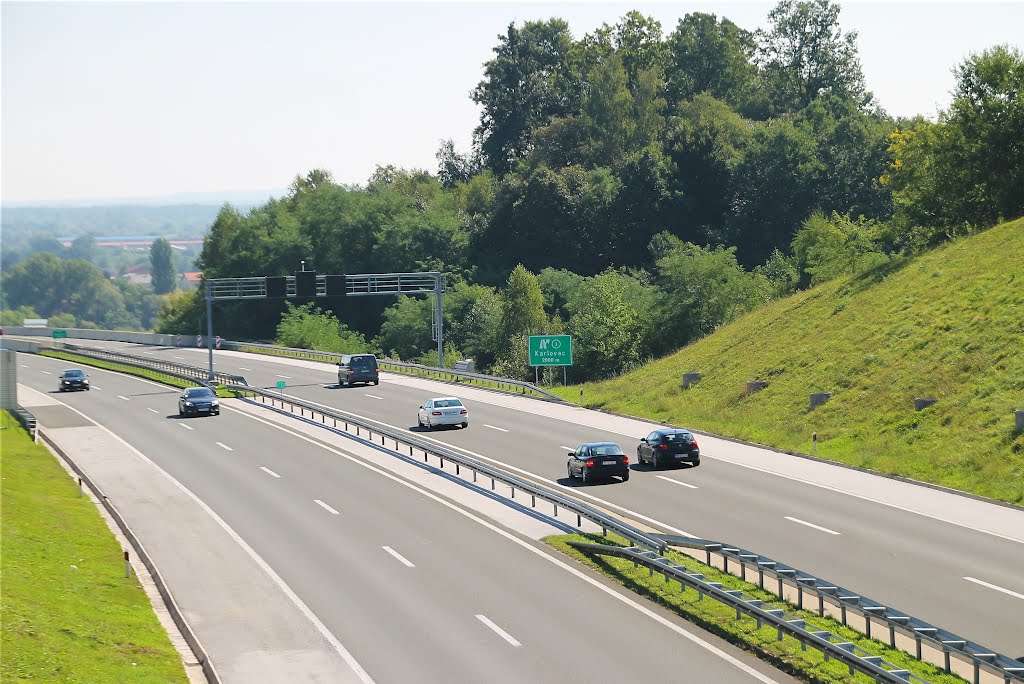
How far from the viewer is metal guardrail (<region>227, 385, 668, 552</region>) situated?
89.5 ft

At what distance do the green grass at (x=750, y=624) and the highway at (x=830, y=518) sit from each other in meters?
2.01

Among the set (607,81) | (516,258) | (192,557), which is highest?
(607,81)

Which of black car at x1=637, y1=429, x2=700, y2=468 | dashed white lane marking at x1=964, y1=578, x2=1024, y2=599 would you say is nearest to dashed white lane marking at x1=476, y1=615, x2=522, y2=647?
dashed white lane marking at x1=964, y1=578, x2=1024, y2=599

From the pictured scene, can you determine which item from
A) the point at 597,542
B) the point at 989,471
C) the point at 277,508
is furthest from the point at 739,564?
the point at 277,508

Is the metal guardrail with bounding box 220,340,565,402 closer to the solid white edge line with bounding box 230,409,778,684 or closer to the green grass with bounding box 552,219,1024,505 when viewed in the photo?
the green grass with bounding box 552,219,1024,505

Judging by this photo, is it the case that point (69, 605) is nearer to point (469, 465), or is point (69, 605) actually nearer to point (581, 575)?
point (581, 575)

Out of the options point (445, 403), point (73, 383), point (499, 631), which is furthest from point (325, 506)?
point (73, 383)

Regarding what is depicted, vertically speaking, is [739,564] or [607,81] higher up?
[607,81]

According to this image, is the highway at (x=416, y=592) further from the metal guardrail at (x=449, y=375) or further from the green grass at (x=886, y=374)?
the metal guardrail at (x=449, y=375)

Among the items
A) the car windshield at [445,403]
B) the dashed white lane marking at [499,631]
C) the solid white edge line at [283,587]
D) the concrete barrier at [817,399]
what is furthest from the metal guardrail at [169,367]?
the dashed white lane marking at [499,631]

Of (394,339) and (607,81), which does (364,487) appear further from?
(607,81)

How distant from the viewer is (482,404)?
59.8 m

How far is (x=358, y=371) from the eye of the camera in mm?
69875

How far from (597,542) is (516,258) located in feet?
301
